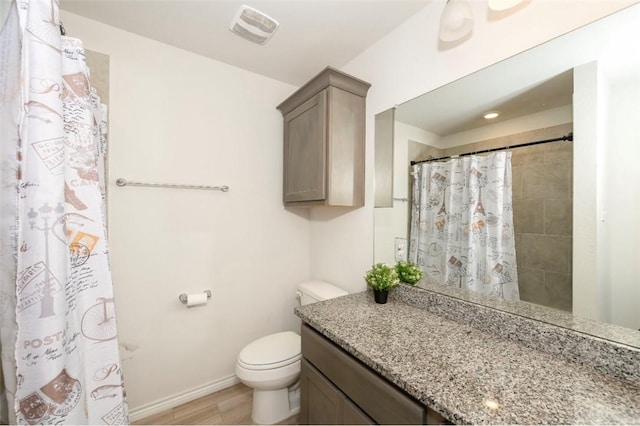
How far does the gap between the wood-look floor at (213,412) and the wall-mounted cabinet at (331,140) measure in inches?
56.2

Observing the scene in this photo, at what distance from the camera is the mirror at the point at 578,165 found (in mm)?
820

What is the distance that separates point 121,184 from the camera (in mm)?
1544

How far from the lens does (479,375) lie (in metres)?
0.77

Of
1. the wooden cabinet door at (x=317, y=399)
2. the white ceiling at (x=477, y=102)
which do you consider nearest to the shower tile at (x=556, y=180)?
the white ceiling at (x=477, y=102)

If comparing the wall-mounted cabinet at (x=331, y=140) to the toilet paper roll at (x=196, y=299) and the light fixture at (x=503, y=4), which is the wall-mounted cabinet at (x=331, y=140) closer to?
the light fixture at (x=503, y=4)

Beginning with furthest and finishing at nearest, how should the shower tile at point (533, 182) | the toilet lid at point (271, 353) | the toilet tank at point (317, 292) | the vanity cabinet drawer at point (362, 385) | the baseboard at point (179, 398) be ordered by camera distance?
1. the toilet tank at point (317, 292)
2. the baseboard at point (179, 398)
3. the toilet lid at point (271, 353)
4. the shower tile at point (533, 182)
5. the vanity cabinet drawer at point (362, 385)

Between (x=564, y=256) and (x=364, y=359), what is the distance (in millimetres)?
828

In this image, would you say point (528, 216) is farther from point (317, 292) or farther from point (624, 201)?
point (317, 292)

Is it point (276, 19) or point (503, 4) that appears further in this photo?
point (276, 19)

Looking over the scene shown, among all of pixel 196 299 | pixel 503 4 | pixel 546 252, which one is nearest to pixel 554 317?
pixel 546 252

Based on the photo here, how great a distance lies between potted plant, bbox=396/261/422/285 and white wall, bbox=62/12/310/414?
3.41 ft

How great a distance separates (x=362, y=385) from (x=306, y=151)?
55.1 inches

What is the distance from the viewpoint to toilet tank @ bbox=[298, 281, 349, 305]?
1.77m

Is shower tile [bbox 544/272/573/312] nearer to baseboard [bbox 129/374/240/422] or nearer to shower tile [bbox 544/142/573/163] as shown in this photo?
shower tile [bbox 544/142/573/163]
